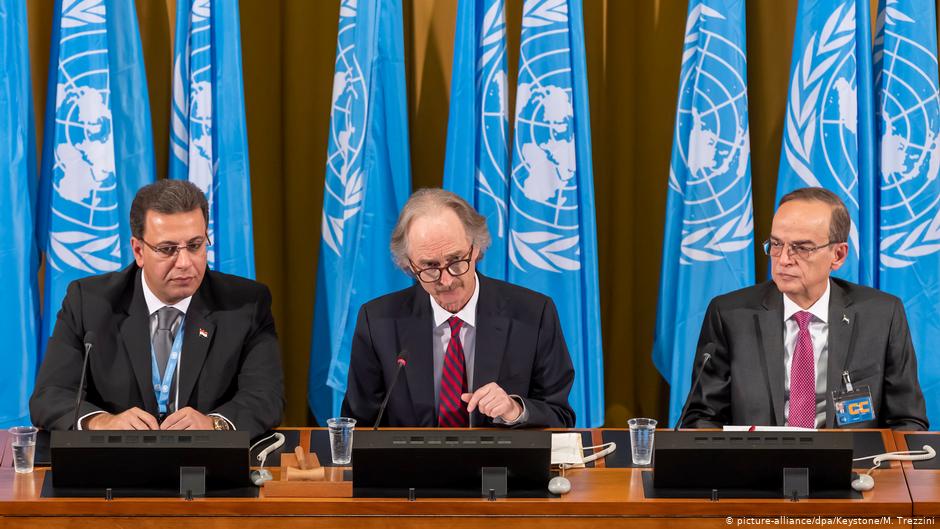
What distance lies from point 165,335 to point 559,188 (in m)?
1.74

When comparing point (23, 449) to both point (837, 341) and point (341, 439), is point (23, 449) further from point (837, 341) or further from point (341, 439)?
point (837, 341)

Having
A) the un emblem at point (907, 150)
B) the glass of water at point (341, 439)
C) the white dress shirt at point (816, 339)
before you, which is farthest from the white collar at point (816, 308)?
the glass of water at point (341, 439)

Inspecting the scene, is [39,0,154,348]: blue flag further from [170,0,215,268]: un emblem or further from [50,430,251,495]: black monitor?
Result: [50,430,251,495]: black monitor

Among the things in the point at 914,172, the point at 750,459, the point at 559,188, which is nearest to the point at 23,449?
the point at 750,459

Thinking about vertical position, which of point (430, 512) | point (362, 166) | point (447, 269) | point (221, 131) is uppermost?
point (221, 131)

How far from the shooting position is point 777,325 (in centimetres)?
333

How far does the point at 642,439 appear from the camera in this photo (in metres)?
2.72

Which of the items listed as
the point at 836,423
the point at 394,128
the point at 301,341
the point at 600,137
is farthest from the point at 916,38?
the point at 301,341

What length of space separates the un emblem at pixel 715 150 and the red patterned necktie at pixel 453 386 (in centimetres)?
145

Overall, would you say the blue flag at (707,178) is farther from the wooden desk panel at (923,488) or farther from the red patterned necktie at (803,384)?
the wooden desk panel at (923,488)

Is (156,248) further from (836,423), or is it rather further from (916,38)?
(916,38)

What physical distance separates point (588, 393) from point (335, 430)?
73.1 inches

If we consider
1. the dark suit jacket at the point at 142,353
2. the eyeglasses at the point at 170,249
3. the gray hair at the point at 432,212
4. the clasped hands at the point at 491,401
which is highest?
the gray hair at the point at 432,212

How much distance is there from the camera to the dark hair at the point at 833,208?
3.32 meters
